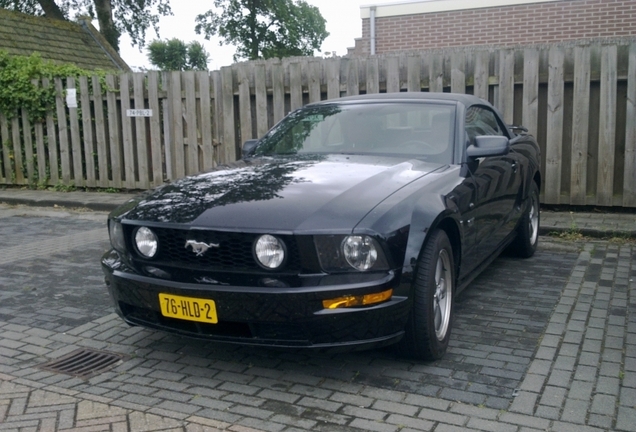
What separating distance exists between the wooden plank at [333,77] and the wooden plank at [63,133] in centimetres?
496

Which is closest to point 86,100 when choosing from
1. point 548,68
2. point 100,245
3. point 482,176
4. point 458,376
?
point 100,245

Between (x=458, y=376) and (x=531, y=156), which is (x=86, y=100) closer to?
(x=531, y=156)

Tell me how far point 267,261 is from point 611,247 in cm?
502

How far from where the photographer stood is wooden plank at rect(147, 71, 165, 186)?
11023 millimetres

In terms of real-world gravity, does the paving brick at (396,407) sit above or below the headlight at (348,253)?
below

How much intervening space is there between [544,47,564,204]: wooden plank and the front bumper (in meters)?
5.68

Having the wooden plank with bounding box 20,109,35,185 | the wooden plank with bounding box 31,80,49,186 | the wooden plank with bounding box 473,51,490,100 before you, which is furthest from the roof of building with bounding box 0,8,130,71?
the wooden plank with bounding box 473,51,490,100

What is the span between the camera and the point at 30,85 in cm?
1198

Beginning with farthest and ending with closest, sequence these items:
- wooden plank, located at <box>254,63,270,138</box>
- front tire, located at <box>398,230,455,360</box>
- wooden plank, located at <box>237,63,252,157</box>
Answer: wooden plank, located at <box>237,63,252,157</box> → wooden plank, located at <box>254,63,270,138</box> → front tire, located at <box>398,230,455,360</box>

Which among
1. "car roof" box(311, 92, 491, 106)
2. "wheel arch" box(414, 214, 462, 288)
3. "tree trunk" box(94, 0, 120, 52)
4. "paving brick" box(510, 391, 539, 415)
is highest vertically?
"tree trunk" box(94, 0, 120, 52)

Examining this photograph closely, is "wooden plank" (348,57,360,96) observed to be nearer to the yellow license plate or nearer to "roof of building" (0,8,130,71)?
the yellow license plate

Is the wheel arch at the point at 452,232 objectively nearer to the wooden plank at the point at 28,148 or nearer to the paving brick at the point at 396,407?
the paving brick at the point at 396,407

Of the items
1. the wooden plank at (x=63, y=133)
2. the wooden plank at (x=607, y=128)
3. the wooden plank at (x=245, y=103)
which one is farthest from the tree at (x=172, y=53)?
the wooden plank at (x=607, y=128)

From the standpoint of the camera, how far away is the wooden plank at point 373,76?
9.37 m
